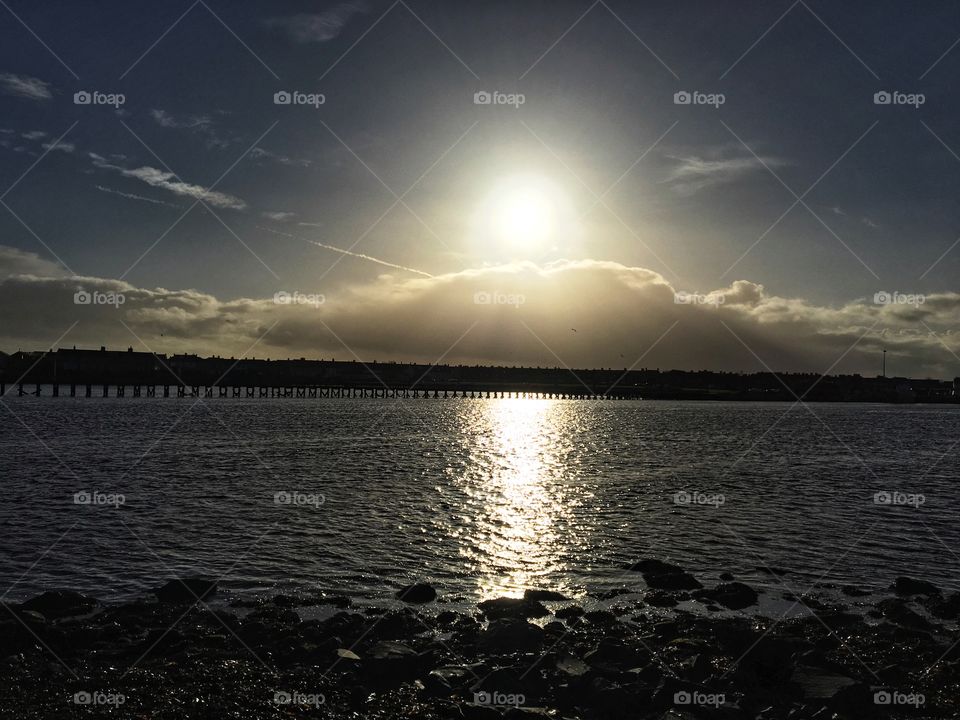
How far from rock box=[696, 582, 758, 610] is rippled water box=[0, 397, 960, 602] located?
1.99 meters

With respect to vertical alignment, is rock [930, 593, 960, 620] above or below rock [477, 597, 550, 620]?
above

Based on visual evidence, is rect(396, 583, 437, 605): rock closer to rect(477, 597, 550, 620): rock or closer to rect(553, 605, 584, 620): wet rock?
rect(477, 597, 550, 620): rock

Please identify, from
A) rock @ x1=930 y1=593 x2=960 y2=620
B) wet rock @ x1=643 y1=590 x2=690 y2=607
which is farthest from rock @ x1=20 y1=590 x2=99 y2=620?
rock @ x1=930 y1=593 x2=960 y2=620

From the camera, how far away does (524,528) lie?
29203 mm

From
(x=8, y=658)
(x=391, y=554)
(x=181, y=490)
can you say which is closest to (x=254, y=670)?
(x=8, y=658)

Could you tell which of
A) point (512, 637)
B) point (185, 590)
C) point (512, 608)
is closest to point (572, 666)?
point (512, 637)

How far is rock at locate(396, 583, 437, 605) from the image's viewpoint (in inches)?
737

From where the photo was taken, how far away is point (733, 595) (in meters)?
19.2

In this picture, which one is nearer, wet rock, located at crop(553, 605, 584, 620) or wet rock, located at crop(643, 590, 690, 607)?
wet rock, located at crop(553, 605, 584, 620)

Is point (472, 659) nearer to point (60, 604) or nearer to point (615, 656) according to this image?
point (615, 656)

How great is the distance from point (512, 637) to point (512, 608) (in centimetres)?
255

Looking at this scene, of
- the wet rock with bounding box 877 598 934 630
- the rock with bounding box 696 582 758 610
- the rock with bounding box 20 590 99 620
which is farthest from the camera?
the rock with bounding box 696 582 758 610

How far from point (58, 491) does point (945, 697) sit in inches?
1456

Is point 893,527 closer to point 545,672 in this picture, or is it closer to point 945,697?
point 945,697
